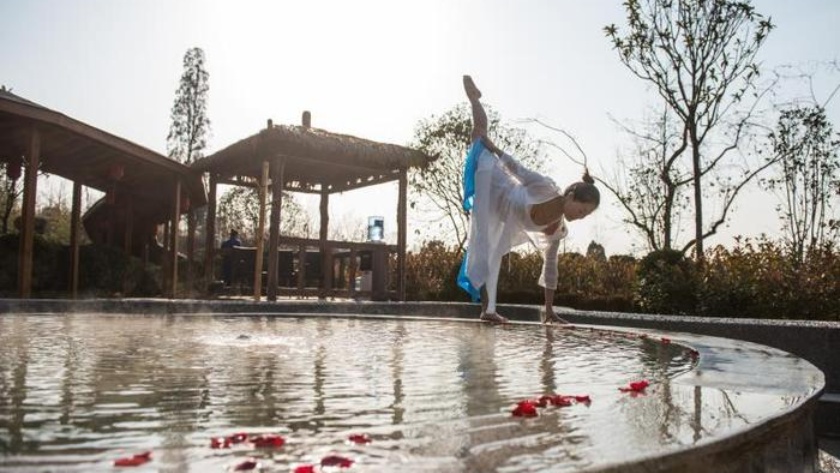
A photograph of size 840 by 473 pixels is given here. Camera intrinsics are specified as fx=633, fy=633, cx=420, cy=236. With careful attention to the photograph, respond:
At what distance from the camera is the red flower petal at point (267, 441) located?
3.90ft

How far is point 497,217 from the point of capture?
5727mm

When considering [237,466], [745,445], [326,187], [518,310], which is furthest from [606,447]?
[326,187]

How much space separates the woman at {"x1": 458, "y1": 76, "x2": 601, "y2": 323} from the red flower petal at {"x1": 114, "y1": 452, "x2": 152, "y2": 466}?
14.8 feet

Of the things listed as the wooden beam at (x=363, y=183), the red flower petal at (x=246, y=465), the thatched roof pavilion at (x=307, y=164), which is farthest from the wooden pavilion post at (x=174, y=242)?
the red flower petal at (x=246, y=465)

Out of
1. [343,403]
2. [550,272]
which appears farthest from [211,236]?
[343,403]

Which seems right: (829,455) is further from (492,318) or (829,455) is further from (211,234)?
(211,234)

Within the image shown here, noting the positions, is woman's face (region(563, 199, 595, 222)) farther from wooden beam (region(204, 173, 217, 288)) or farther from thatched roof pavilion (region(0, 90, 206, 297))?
wooden beam (region(204, 173, 217, 288))

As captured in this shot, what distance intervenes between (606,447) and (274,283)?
10.9 metres

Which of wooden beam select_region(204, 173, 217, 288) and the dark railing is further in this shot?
wooden beam select_region(204, 173, 217, 288)

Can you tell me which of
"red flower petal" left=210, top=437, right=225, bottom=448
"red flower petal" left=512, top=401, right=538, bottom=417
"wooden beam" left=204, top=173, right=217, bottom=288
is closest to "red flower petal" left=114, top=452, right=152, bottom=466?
"red flower petal" left=210, top=437, right=225, bottom=448

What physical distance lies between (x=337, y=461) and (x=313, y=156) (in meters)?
12.3

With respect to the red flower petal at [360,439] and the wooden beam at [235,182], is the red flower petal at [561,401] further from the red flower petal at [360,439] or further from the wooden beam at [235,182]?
the wooden beam at [235,182]

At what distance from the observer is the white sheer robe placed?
5555mm

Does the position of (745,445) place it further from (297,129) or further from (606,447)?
(297,129)
